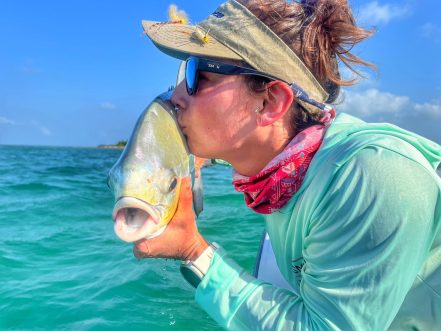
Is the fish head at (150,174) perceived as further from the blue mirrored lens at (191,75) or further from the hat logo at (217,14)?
the hat logo at (217,14)

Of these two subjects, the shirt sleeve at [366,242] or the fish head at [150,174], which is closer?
the shirt sleeve at [366,242]

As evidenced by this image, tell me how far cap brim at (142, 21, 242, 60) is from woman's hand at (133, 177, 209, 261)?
2.15 feet

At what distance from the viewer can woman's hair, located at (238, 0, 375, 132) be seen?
2041 millimetres

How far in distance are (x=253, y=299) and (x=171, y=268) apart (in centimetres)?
346

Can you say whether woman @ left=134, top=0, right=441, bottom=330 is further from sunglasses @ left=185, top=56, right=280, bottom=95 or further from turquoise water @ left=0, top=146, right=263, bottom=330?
turquoise water @ left=0, top=146, right=263, bottom=330

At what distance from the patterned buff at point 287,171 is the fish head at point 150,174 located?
1.34 feet

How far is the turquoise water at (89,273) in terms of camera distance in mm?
3965

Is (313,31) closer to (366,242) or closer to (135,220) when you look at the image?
(366,242)

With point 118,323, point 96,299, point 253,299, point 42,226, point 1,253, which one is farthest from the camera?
point 42,226

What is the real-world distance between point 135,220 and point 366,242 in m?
0.99

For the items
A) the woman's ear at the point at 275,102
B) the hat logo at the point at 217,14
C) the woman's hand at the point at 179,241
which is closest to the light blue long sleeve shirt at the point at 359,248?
the woman's hand at the point at 179,241

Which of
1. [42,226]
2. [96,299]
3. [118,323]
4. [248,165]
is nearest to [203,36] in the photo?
[248,165]

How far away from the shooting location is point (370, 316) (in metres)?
1.59

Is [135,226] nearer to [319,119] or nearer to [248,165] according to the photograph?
[248,165]
